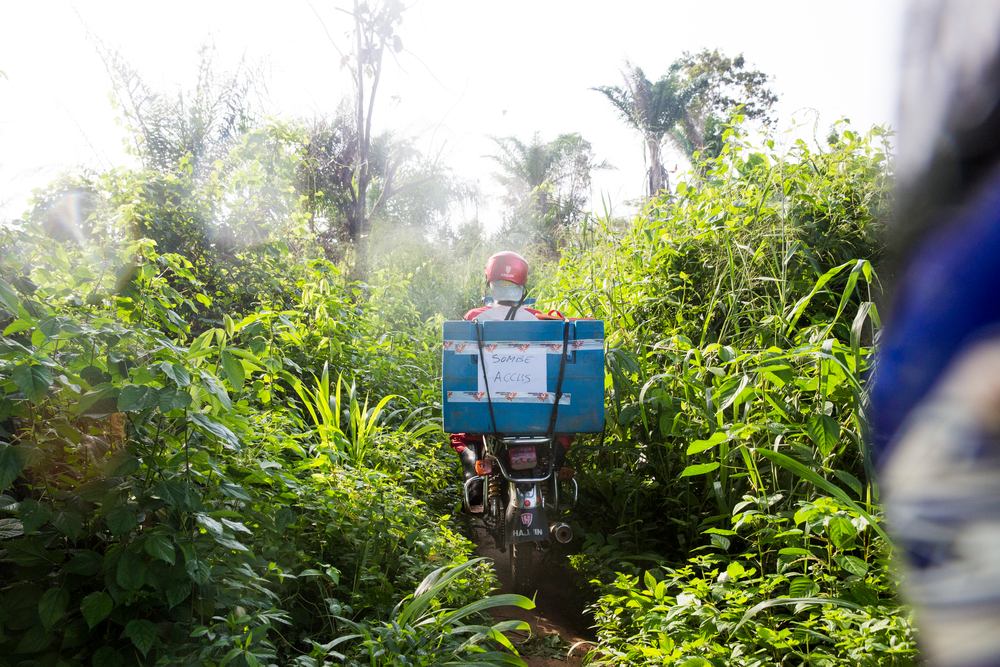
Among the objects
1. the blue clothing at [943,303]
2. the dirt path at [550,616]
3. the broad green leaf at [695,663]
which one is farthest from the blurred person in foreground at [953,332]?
the dirt path at [550,616]

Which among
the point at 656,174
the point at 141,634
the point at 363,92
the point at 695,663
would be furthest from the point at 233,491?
the point at 363,92

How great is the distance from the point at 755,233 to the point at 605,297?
1.01m

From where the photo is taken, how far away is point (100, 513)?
135 cm

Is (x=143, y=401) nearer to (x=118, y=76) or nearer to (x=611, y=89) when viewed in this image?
(x=118, y=76)

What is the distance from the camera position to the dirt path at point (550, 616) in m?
2.26

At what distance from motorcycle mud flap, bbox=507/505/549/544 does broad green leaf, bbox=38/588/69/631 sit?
175cm

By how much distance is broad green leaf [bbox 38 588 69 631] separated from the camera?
4.11 ft

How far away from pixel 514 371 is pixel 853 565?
5.03 ft

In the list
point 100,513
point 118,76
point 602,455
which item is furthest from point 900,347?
point 118,76

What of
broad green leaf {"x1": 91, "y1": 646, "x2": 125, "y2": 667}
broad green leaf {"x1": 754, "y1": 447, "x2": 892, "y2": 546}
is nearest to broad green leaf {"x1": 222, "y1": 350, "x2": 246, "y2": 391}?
broad green leaf {"x1": 91, "y1": 646, "x2": 125, "y2": 667}

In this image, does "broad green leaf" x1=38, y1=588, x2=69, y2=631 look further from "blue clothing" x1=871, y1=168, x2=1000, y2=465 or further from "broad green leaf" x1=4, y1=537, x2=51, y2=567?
"blue clothing" x1=871, y1=168, x2=1000, y2=465

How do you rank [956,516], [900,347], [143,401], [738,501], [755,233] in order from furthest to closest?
[755,233] → [738,501] → [143,401] → [900,347] → [956,516]

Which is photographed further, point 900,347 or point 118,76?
point 118,76

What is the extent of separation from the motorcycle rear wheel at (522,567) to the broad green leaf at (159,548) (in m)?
1.75
